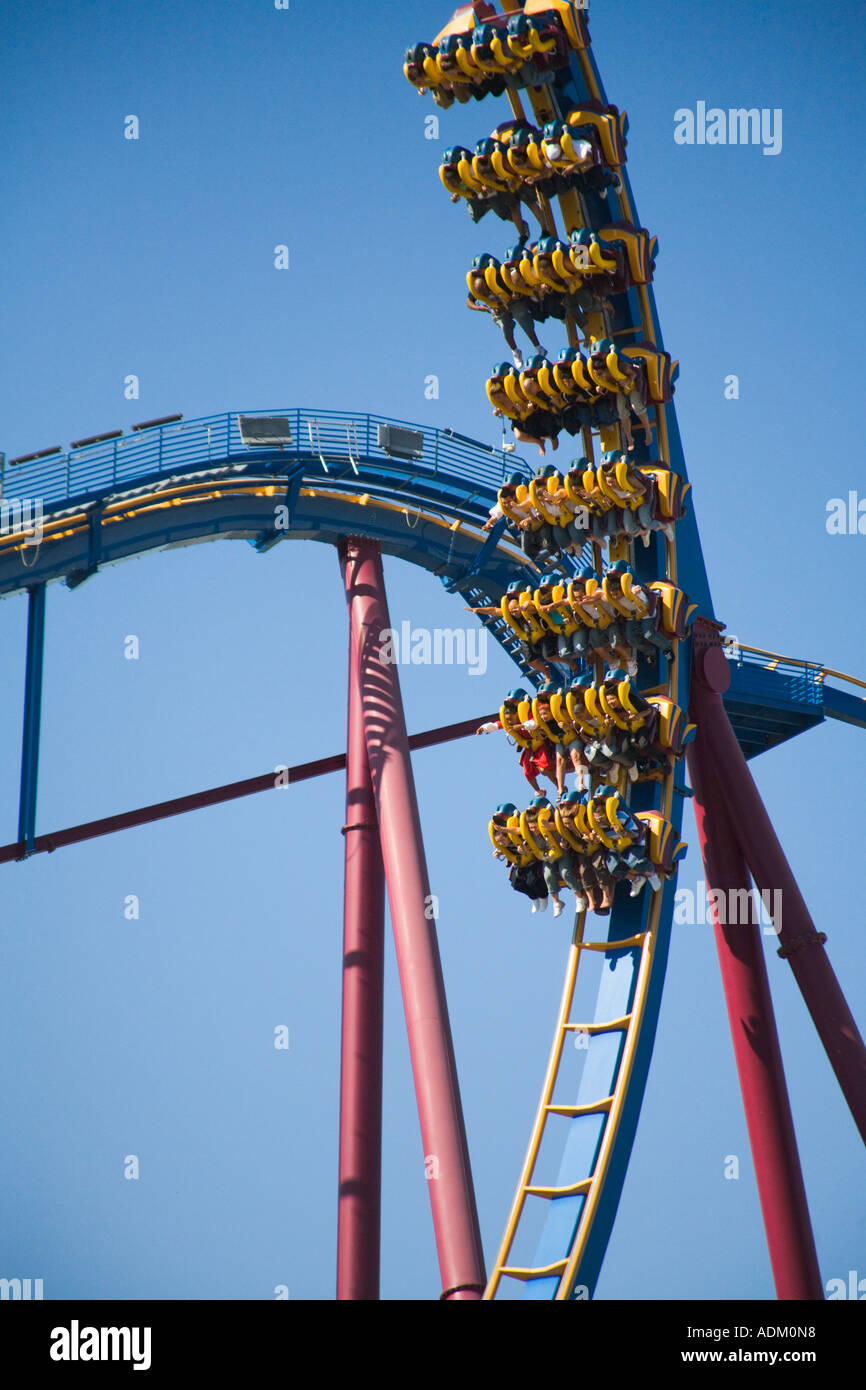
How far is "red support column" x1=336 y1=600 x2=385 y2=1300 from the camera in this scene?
53.7ft

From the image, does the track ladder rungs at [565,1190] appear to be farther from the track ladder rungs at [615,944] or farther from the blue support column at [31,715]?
the blue support column at [31,715]

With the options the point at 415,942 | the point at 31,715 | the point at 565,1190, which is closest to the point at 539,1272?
the point at 565,1190

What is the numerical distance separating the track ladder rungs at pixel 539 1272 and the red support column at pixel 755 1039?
2.72 meters

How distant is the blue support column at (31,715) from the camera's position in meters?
16.8

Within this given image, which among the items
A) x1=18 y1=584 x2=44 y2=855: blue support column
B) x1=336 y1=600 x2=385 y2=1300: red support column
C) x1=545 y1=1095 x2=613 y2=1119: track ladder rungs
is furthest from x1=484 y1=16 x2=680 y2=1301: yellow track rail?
x1=18 y1=584 x2=44 y2=855: blue support column

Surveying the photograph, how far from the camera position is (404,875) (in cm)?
1684

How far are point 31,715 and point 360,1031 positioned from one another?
3882 mm

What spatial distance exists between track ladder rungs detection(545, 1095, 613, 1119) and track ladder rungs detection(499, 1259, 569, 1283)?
3.96ft

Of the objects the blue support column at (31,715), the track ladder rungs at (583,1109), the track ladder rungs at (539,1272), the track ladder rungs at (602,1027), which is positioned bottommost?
the track ladder rungs at (539,1272)

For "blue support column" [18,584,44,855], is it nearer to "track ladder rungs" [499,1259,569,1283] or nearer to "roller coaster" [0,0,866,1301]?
"roller coaster" [0,0,866,1301]

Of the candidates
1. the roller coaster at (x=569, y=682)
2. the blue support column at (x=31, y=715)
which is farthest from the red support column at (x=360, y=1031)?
the blue support column at (x=31, y=715)

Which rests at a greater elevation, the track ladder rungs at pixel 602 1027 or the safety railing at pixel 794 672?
the safety railing at pixel 794 672

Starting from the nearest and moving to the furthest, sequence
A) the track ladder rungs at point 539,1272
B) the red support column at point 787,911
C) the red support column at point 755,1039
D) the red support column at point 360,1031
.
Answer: the track ladder rungs at point 539,1272, the red support column at point 787,911, the red support column at point 755,1039, the red support column at point 360,1031
